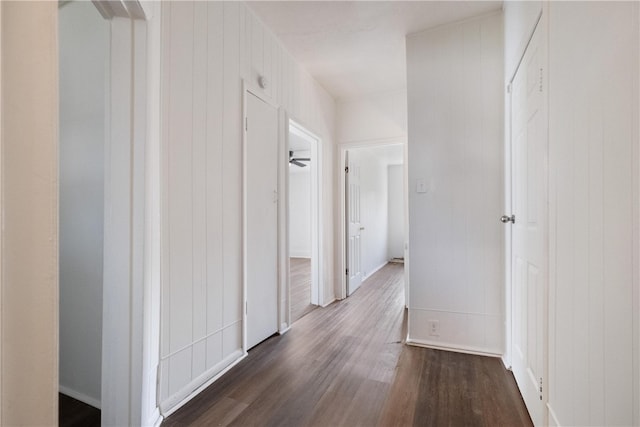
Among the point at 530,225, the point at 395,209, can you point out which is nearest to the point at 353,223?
the point at 530,225

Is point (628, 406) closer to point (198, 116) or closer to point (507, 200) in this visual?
point (507, 200)

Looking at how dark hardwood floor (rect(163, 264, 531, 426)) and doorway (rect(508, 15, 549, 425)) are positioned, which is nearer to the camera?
doorway (rect(508, 15, 549, 425))

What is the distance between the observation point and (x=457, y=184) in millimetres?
2379

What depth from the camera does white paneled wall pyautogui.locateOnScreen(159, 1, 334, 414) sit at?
5.30 feet

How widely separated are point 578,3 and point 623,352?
44.5 inches

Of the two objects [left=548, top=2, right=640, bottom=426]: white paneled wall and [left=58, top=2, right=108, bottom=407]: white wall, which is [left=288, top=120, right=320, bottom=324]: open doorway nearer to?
[left=58, top=2, right=108, bottom=407]: white wall

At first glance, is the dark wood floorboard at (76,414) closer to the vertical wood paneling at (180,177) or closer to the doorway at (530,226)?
the vertical wood paneling at (180,177)

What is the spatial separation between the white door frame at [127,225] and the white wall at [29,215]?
3.25 feet

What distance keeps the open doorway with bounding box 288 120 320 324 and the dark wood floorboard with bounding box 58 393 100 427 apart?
1.68 meters

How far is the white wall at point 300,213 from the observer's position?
7.95 meters

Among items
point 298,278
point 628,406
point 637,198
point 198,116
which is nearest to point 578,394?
point 628,406

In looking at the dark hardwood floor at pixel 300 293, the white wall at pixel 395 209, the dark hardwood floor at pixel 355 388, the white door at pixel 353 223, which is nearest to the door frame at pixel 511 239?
the dark hardwood floor at pixel 355 388

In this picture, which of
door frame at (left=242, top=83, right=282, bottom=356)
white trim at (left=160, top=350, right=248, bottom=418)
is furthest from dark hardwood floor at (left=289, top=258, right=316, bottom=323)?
white trim at (left=160, top=350, right=248, bottom=418)

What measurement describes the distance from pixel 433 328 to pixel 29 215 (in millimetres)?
2583
